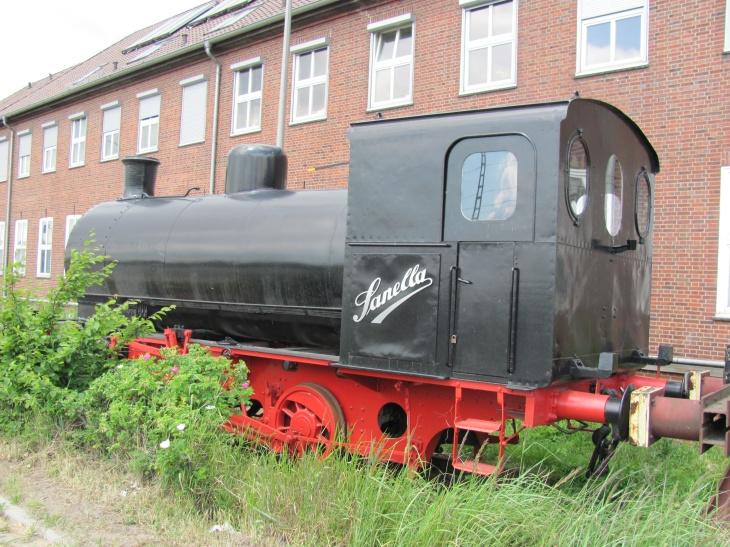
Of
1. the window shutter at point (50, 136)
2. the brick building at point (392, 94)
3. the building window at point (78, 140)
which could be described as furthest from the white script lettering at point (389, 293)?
the window shutter at point (50, 136)

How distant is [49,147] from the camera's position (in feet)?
77.8

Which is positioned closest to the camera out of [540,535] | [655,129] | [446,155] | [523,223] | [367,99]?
[540,535]

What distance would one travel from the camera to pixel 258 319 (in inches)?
248

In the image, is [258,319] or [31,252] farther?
[31,252]

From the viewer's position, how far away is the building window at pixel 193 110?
1759 cm

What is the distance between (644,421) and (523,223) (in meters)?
1.43

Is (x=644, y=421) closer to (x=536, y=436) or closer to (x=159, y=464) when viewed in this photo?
(x=536, y=436)

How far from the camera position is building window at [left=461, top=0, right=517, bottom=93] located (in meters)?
12.0

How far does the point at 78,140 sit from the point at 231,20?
7016 millimetres

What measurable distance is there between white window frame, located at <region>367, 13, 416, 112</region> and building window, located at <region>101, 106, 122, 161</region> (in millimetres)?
9860

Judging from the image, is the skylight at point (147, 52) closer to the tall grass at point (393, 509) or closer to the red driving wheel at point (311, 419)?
the red driving wheel at point (311, 419)

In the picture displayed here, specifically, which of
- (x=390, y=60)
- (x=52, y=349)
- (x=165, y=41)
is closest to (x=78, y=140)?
(x=165, y=41)

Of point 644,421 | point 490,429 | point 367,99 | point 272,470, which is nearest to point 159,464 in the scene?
point 272,470

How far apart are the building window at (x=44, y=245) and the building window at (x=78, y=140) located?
224 cm
